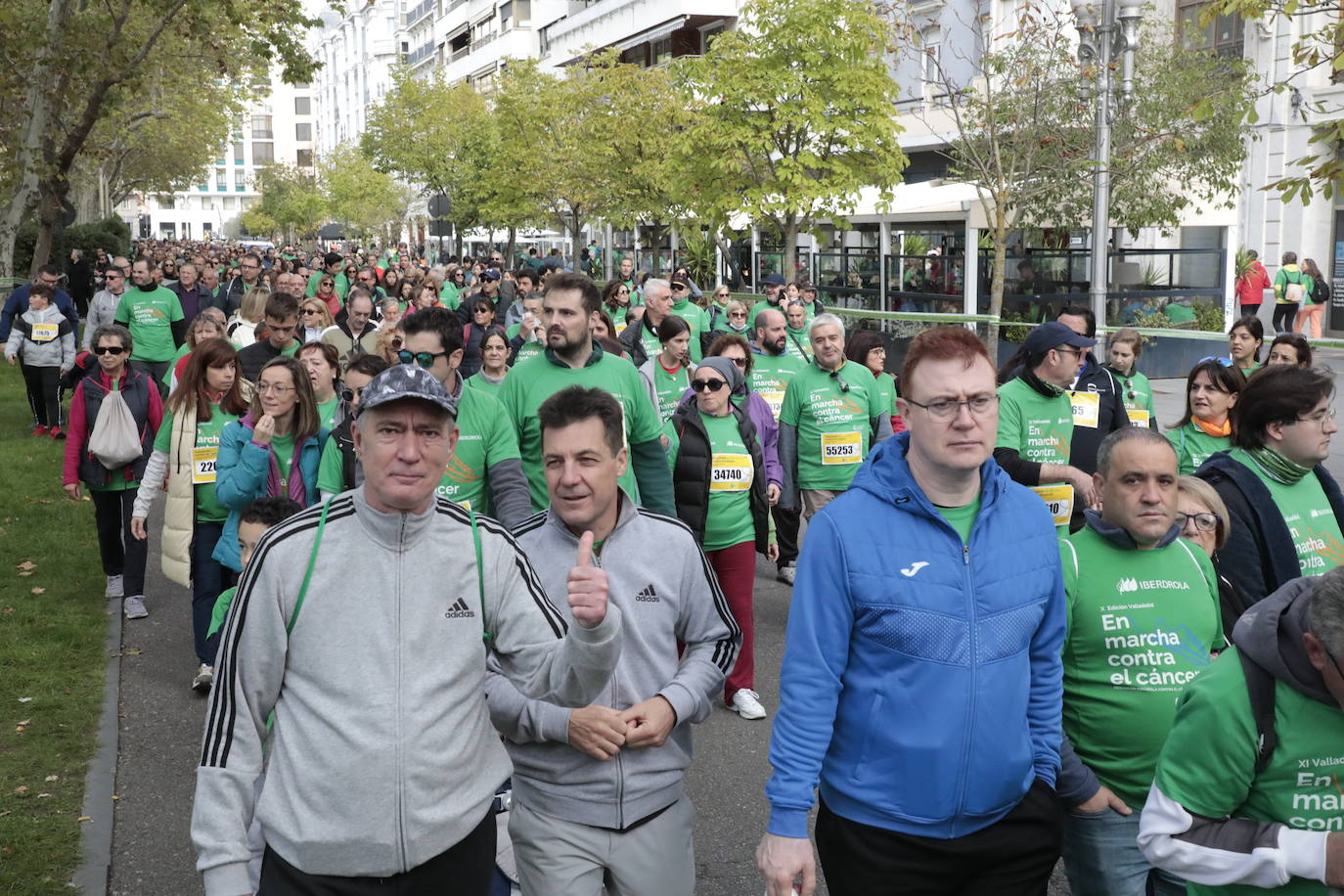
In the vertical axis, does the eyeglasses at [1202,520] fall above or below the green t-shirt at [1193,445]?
above

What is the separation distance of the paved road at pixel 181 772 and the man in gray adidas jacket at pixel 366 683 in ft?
8.30

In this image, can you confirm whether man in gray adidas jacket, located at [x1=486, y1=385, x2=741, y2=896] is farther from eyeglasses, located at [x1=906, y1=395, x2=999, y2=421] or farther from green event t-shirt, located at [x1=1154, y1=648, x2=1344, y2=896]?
green event t-shirt, located at [x1=1154, y1=648, x2=1344, y2=896]

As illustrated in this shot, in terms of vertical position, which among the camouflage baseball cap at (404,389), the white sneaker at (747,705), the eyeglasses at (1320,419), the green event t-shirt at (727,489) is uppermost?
the camouflage baseball cap at (404,389)

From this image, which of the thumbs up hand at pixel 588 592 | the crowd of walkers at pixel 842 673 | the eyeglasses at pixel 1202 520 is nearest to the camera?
the crowd of walkers at pixel 842 673

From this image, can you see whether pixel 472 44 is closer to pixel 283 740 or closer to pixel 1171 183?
pixel 1171 183

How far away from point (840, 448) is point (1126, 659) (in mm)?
5064

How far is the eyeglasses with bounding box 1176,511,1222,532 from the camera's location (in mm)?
4621

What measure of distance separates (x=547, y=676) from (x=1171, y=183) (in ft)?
92.5

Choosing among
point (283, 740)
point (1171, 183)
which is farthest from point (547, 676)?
point (1171, 183)

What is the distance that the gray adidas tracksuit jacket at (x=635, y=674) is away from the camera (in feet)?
12.3

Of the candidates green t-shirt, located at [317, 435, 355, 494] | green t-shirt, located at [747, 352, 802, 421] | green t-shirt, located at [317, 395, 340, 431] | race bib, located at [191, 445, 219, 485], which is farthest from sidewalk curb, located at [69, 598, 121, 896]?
green t-shirt, located at [747, 352, 802, 421]

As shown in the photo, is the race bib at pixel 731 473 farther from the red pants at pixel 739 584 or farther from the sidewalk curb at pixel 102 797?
the sidewalk curb at pixel 102 797

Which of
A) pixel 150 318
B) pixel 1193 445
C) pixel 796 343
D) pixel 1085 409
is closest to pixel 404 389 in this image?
pixel 1193 445

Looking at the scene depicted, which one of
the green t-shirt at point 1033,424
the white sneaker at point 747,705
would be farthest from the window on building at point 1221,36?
the white sneaker at point 747,705
